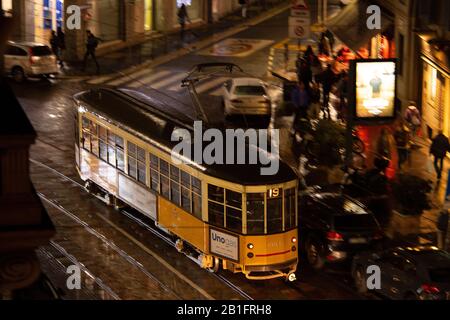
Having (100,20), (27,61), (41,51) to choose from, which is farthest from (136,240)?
(100,20)

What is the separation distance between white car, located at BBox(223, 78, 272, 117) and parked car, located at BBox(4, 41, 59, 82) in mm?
7476

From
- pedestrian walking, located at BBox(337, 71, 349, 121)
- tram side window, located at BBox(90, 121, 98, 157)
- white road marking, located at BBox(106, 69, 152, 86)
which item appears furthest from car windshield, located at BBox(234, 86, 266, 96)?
tram side window, located at BBox(90, 121, 98, 157)

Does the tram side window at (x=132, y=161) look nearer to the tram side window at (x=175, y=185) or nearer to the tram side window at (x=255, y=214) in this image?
the tram side window at (x=175, y=185)

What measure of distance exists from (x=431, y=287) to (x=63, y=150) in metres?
14.9

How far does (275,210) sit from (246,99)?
47.4 ft

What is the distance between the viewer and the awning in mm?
39812

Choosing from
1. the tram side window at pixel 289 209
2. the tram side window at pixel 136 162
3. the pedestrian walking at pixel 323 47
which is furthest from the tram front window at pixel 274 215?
the pedestrian walking at pixel 323 47

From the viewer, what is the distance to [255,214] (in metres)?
22.6

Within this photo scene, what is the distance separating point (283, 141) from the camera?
34094 mm

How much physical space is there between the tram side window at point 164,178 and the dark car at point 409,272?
14.3 ft

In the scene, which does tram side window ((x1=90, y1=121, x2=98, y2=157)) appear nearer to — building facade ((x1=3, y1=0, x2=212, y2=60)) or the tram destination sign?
the tram destination sign
